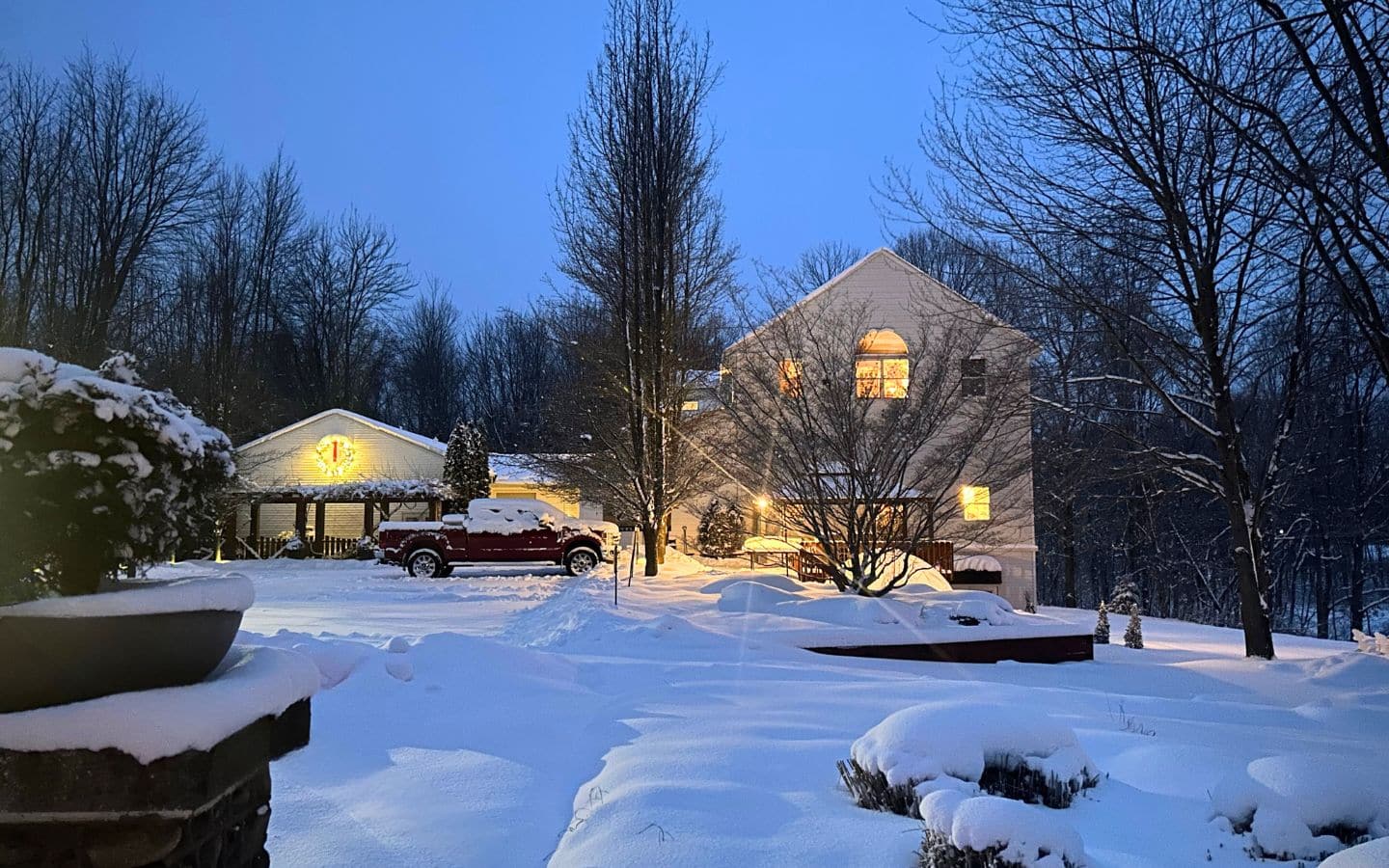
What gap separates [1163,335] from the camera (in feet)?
33.8

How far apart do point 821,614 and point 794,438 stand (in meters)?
2.82

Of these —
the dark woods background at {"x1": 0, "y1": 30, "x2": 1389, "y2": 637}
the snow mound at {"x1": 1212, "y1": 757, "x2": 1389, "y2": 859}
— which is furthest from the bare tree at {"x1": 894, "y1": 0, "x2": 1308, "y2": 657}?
the snow mound at {"x1": 1212, "y1": 757, "x2": 1389, "y2": 859}

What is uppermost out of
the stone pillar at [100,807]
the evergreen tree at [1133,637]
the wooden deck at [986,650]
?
the stone pillar at [100,807]

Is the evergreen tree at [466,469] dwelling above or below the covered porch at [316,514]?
above

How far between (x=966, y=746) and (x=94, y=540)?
154 inches

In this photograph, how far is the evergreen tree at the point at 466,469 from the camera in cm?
3027

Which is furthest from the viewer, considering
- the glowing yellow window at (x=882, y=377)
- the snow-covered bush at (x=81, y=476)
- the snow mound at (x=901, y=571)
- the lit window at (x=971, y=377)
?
the glowing yellow window at (x=882, y=377)

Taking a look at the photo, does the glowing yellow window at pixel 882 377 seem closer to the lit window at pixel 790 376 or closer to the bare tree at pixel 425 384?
the lit window at pixel 790 376

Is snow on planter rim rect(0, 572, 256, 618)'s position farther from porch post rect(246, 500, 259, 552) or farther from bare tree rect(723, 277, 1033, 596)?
porch post rect(246, 500, 259, 552)

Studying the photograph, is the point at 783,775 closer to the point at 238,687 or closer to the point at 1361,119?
the point at 238,687

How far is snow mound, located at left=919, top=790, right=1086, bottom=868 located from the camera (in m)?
3.38

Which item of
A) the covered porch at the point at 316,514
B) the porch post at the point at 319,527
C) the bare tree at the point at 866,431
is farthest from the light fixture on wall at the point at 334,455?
the bare tree at the point at 866,431

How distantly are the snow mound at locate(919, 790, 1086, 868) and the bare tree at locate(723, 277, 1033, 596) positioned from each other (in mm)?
9698

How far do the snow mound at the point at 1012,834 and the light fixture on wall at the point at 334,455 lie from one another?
31.5 m
